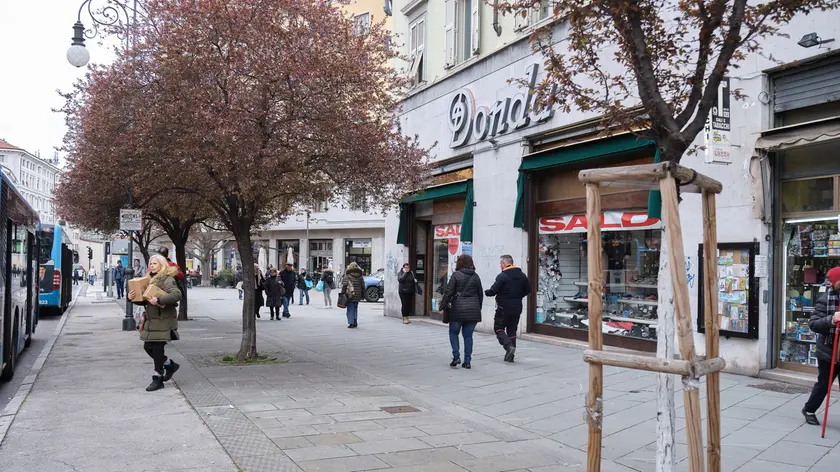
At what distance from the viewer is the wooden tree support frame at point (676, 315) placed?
145 inches

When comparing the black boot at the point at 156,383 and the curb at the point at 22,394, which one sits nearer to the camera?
the curb at the point at 22,394

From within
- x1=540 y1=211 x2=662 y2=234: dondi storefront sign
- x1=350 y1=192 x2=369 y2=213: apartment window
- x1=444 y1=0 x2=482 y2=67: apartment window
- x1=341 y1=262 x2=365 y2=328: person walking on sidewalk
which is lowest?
x1=341 y1=262 x2=365 y2=328: person walking on sidewalk

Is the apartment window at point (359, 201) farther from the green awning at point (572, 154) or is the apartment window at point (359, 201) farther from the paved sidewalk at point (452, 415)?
the green awning at point (572, 154)

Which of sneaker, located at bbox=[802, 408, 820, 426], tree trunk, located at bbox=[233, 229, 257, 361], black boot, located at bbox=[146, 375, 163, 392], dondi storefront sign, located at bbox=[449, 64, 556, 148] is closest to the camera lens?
sneaker, located at bbox=[802, 408, 820, 426]

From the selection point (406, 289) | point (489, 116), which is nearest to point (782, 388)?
point (489, 116)

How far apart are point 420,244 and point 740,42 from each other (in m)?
15.9

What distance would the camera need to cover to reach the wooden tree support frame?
12.1ft

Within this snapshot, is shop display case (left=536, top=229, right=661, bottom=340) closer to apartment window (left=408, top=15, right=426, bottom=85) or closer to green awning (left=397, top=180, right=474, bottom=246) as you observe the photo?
green awning (left=397, top=180, right=474, bottom=246)

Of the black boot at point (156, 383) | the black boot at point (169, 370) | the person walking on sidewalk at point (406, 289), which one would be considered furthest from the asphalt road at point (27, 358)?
the person walking on sidewalk at point (406, 289)

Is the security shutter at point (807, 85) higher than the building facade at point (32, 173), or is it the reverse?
the building facade at point (32, 173)

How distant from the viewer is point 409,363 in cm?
1130

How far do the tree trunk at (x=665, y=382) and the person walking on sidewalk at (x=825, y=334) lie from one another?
350 centimetres

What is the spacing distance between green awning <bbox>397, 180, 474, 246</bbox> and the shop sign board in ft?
20.6

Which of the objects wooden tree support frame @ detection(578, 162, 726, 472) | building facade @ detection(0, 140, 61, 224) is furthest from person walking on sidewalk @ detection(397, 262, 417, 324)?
building facade @ detection(0, 140, 61, 224)
